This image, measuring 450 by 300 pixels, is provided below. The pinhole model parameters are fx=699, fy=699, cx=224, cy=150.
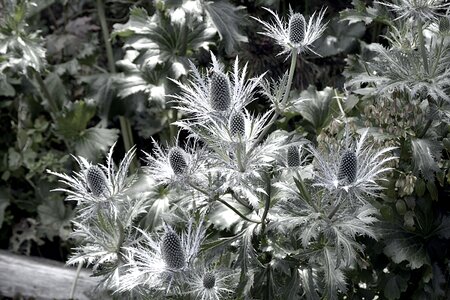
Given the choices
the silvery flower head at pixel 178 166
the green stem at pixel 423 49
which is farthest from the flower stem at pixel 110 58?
the green stem at pixel 423 49

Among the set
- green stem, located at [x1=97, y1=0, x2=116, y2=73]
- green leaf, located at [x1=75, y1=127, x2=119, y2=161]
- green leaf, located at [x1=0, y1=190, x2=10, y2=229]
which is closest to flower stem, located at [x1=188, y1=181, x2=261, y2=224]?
green leaf, located at [x1=75, y1=127, x2=119, y2=161]

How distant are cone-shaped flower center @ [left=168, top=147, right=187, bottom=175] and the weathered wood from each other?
1173mm

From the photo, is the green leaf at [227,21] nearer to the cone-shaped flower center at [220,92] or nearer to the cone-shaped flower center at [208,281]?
the cone-shaped flower center at [220,92]

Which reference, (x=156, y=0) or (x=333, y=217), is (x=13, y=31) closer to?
(x=156, y=0)

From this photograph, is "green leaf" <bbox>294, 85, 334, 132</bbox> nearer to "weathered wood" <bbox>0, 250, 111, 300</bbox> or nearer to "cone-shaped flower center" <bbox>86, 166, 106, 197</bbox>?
"cone-shaped flower center" <bbox>86, 166, 106, 197</bbox>

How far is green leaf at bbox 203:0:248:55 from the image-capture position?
7.32ft

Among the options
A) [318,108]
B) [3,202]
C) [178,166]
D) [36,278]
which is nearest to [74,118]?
[3,202]

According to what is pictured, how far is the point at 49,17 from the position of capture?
3.23 metres

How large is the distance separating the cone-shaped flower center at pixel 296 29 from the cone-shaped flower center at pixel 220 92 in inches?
7.9

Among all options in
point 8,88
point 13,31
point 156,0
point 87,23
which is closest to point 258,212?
point 156,0

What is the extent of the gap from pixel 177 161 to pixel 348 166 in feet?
1.22

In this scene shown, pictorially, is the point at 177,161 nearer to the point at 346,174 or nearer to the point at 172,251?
the point at 172,251

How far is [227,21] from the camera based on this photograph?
2.26 meters

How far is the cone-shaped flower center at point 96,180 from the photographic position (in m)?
1.54
